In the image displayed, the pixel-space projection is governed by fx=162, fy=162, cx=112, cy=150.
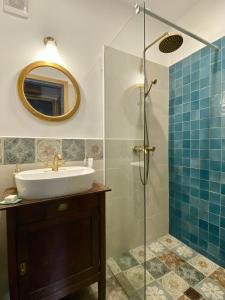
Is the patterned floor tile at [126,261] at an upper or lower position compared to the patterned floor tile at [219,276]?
upper

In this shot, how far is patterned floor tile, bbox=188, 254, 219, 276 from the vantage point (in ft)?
4.66

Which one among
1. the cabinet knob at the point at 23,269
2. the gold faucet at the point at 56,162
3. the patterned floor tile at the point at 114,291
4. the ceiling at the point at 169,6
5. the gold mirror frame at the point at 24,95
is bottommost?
the patterned floor tile at the point at 114,291

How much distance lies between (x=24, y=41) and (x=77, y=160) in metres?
0.98

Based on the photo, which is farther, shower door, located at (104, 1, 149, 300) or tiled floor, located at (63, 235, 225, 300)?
shower door, located at (104, 1, 149, 300)

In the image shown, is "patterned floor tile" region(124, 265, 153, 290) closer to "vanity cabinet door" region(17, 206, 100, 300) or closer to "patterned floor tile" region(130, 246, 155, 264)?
"patterned floor tile" region(130, 246, 155, 264)

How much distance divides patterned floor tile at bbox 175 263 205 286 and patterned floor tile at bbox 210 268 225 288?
9cm

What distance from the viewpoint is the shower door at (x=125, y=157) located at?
1294 millimetres

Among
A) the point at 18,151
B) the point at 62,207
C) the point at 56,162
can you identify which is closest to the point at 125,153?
the point at 56,162

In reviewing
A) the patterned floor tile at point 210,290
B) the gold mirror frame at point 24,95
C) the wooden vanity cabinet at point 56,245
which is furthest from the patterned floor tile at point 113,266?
the gold mirror frame at point 24,95

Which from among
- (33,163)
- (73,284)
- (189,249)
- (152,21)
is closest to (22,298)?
(73,284)

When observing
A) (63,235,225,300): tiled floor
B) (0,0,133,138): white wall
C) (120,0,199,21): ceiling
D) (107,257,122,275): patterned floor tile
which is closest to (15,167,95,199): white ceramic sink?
(0,0,133,138): white wall

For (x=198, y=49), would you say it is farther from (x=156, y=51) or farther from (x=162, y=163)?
(x=162, y=163)

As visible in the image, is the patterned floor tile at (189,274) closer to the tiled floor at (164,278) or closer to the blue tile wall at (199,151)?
the tiled floor at (164,278)

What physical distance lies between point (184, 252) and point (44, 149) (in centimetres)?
171
